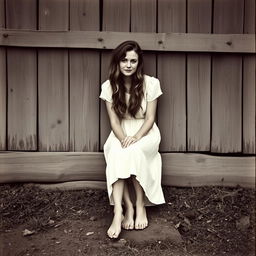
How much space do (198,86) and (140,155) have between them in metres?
0.89

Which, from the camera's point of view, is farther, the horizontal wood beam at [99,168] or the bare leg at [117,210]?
the horizontal wood beam at [99,168]

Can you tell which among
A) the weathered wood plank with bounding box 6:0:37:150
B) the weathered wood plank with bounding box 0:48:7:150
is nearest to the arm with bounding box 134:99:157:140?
the weathered wood plank with bounding box 6:0:37:150

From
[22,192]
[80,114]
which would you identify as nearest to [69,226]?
[22,192]

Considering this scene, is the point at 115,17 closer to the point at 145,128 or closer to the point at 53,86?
the point at 53,86

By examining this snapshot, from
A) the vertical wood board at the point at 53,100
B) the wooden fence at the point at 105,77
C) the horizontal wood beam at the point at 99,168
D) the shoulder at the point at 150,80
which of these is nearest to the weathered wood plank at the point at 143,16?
the wooden fence at the point at 105,77

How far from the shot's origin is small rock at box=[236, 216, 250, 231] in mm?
3293

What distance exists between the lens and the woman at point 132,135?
3.17 m

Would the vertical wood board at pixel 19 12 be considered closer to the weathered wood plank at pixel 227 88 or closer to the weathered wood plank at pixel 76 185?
the weathered wood plank at pixel 76 185

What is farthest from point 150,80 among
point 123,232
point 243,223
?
point 243,223

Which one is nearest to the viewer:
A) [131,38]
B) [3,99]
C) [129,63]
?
[129,63]

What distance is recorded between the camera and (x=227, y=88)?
3.67 meters

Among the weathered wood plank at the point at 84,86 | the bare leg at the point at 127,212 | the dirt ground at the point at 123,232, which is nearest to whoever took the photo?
the dirt ground at the point at 123,232

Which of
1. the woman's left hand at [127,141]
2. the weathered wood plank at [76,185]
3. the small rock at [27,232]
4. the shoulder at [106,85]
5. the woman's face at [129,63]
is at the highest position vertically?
the woman's face at [129,63]

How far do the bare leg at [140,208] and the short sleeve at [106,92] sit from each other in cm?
66
